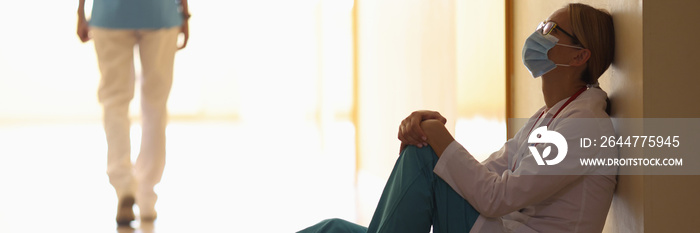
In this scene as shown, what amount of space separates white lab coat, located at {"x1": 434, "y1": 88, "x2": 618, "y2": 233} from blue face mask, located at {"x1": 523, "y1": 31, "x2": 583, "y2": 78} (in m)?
0.10

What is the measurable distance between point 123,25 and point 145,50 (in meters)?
0.14

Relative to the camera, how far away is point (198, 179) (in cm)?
443

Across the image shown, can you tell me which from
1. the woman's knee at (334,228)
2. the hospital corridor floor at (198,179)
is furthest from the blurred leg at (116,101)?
the woman's knee at (334,228)

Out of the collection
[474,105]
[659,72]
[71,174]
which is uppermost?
[659,72]

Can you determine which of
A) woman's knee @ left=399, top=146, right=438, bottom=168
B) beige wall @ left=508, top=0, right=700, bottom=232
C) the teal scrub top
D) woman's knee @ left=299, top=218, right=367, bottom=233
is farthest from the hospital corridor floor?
beige wall @ left=508, top=0, right=700, bottom=232

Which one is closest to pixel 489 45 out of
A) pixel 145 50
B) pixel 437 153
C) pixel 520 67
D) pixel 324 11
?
pixel 520 67

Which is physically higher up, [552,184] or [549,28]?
[549,28]

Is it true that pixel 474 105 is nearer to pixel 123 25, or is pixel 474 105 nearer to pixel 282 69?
pixel 123 25

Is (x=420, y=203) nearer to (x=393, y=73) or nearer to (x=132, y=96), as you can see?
(x=132, y=96)

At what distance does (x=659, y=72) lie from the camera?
4.69 feet

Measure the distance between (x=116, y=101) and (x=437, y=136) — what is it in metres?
1.78

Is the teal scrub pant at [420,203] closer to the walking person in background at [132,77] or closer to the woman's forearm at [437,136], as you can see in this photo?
the woman's forearm at [437,136]

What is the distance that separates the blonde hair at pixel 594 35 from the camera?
1.54 meters

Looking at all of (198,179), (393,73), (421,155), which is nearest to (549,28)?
(421,155)
